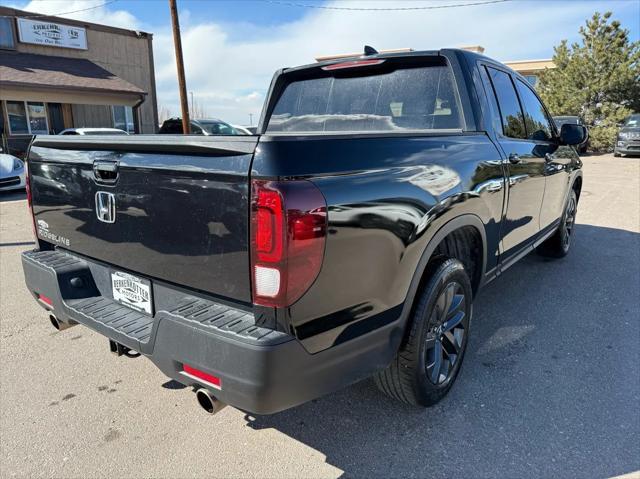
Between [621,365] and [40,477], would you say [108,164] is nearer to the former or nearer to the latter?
[40,477]

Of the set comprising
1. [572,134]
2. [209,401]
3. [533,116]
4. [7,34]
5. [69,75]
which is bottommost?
[209,401]

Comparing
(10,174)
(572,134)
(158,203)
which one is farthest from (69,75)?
(158,203)

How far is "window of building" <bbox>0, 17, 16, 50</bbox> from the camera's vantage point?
64.4 feet

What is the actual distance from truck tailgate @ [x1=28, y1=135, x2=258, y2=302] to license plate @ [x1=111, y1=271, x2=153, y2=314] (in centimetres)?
5

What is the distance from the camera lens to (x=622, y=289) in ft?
15.2

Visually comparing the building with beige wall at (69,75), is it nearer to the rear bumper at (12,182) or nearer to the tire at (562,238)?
the rear bumper at (12,182)

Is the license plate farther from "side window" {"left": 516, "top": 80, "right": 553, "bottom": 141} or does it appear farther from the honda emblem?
"side window" {"left": 516, "top": 80, "right": 553, "bottom": 141}

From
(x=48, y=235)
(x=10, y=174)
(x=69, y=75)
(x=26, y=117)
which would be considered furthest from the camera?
(x=26, y=117)

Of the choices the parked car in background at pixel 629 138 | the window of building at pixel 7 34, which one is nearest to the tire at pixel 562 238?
the parked car in background at pixel 629 138

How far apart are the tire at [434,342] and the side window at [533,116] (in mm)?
1963

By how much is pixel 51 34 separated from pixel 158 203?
23529 millimetres

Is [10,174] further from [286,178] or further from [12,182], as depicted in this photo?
[286,178]

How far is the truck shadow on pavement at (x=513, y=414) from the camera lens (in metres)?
2.33

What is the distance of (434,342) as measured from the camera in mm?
2633
